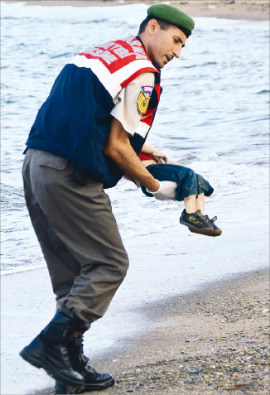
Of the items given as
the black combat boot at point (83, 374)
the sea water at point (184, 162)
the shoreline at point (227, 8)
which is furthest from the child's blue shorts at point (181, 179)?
the shoreline at point (227, 8)

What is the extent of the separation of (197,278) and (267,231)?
4.48 feet

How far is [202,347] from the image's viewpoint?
13.7ft

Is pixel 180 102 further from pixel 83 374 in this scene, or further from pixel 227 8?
pixel 227 8

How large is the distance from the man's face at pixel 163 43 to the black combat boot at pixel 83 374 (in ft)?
4.30

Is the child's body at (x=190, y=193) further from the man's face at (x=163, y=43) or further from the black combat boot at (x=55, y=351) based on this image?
the black combat boot at (x=55, y=351)

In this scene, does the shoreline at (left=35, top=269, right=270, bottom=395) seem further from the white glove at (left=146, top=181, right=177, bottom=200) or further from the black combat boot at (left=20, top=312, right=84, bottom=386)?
the white glove at (left=146, top=181, right=177, bottom=200)

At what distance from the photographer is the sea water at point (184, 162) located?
19.4ft

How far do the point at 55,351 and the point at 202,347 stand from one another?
37.4 inches

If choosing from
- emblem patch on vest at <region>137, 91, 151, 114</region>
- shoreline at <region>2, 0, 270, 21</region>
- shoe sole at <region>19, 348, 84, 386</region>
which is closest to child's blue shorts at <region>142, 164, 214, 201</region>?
emblem patch on vest at <region>137, 91, 151, 114</region>

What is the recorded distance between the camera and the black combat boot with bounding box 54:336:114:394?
3648 mm

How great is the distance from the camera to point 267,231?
682cm

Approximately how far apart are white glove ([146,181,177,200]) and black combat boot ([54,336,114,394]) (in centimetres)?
75

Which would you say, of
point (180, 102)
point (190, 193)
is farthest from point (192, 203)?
point (180, 102)

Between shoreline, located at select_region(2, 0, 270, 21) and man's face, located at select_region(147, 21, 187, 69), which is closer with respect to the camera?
man's face, located at select_region(147, 21, 187, 69)
